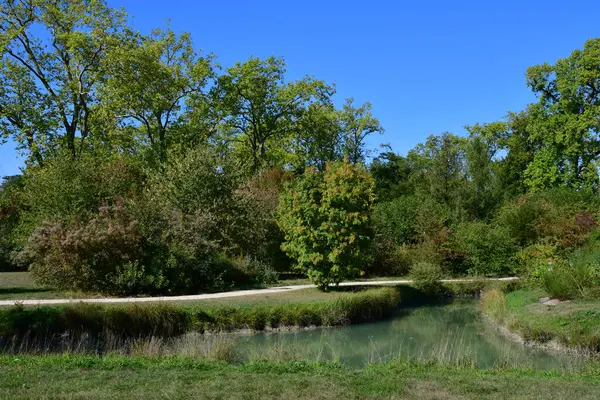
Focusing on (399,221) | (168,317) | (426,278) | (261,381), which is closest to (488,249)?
(426,278)

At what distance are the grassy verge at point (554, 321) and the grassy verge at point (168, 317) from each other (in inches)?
201

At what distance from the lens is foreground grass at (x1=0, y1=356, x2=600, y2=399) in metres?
7.95

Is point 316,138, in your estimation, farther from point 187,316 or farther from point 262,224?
point 187,316

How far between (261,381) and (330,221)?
1440 cm

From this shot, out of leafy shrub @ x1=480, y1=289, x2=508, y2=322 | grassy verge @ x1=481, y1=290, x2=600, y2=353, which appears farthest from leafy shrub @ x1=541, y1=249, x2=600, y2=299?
leafy shrub @ x1=480, y1=289, x2=508, y2=322

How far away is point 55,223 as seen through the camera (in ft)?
72.2

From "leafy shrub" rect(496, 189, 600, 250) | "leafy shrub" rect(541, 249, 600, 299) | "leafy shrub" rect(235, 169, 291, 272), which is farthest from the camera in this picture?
"leafy shrub" rect(235, 169, 291, 272)

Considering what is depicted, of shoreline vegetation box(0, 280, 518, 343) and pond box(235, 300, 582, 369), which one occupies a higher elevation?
shoreline vegetation box(0, 280, 518, 343)

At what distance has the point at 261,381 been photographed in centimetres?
870

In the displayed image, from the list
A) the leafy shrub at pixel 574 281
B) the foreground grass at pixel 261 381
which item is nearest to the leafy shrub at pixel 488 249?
the leafy shrub at pixel 574 281

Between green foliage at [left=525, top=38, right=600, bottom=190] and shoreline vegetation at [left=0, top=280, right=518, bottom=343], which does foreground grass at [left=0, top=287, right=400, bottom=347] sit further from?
green foliage at [left=525, top=38, right=600, bottom=190]

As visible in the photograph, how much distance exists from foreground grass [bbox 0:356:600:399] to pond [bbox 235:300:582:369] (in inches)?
72.3

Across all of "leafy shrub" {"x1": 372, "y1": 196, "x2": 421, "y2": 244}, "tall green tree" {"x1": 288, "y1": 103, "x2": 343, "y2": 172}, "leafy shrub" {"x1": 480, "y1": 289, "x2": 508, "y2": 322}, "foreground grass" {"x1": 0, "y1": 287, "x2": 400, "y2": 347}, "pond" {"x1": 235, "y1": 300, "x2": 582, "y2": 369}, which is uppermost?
"tall green tree" {"x1": 288, "y1": 103, "x2": 343, "y2": 172}

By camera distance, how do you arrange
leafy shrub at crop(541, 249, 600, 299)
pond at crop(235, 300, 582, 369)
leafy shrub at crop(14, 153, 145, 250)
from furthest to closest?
leafy shrub at crop(14, 153, 145, 250), leafy shrub at crop(541, 249, 600, 299), pond at crop(235, 300, 582, 369)
